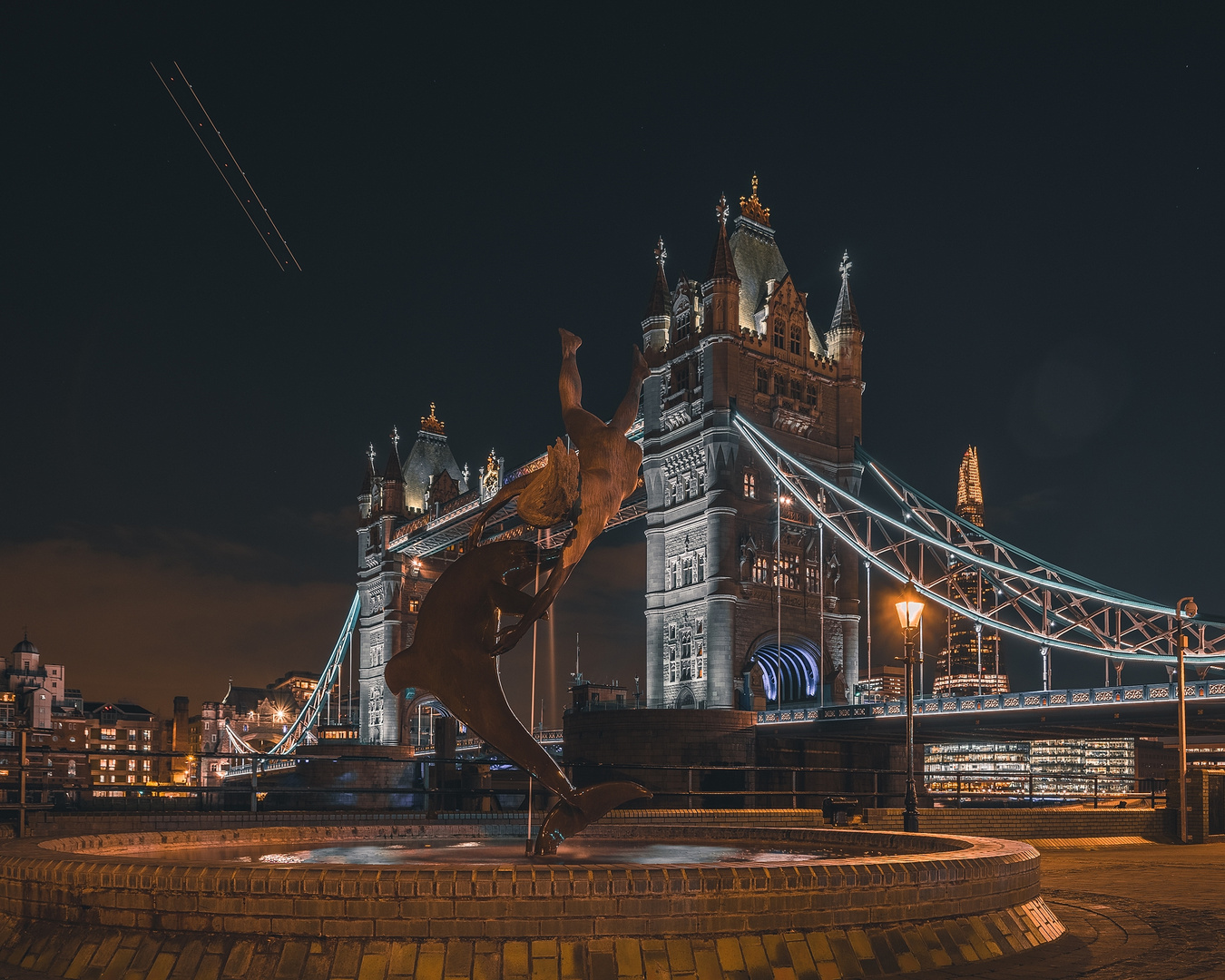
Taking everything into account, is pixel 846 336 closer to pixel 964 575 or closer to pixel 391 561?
pixel 964 575

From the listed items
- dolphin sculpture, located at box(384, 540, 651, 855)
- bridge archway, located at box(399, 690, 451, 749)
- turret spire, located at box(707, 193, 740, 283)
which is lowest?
bridge archway, located at box(399, 690, 451, 749)

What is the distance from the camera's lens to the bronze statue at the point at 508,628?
7.60 metres

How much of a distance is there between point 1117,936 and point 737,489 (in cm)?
4306

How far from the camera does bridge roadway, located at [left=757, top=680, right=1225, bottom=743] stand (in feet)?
105

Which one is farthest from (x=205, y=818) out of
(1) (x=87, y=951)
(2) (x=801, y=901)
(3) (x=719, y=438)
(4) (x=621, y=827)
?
(3) (x=719, y=438)

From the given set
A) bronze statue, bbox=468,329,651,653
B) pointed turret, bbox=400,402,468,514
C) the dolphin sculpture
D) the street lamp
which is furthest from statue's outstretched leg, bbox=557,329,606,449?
pointed turret, bbox=400,402,468,514

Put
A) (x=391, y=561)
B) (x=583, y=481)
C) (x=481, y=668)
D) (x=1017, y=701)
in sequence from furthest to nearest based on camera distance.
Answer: (x=391, y=561), (x=1017, y=701), (x=583, y=481), (x=481, y=668)

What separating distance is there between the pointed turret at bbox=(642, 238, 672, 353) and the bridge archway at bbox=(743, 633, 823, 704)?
14.6m

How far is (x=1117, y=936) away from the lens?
718cm

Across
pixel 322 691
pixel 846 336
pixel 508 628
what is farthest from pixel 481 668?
pixel 322 691

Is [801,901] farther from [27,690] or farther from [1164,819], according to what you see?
[27,690]

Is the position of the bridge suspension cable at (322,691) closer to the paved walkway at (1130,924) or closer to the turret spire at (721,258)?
the turret spire at (721,258)

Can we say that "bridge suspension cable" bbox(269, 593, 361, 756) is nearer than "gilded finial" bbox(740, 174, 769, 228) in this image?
No

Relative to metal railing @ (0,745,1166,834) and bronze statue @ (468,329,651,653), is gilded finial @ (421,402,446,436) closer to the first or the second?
metal railing @ (0,745,1166,834)
